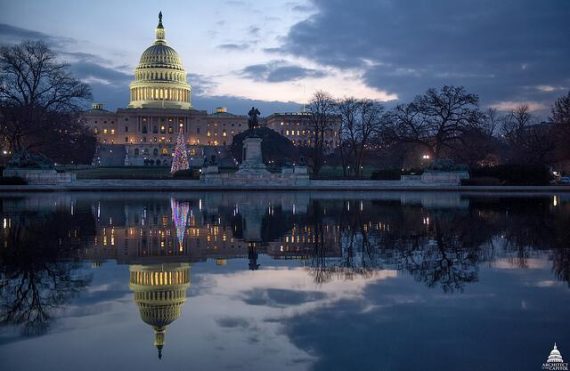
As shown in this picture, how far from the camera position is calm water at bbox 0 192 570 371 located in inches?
243

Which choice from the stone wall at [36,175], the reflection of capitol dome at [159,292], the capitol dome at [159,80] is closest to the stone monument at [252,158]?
the stone wall at [36,175]

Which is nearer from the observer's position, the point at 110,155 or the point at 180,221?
the point at 180,221

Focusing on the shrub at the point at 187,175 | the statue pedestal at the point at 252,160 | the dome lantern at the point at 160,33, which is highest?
the dome lantern at the point at 160,33

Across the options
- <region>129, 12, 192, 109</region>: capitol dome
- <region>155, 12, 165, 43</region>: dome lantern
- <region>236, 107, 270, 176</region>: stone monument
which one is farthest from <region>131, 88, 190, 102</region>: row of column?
<region>236, 107, 270, 176</region>: stone monument

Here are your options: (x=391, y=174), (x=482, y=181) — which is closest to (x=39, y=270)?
(x=482, y=181)

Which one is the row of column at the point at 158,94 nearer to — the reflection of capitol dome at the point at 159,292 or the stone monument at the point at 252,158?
the stone monument at the point at 252,158

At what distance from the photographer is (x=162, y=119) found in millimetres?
136375

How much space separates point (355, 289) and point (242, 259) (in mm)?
3719

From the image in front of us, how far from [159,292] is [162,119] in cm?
13120

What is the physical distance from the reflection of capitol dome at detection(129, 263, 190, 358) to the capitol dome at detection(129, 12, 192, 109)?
13258 cm

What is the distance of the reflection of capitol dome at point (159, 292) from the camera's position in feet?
24.3

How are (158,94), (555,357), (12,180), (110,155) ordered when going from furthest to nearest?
(158,94) < (110,155) < (12,180) < (555,357)

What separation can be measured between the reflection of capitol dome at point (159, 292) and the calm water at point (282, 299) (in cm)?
3

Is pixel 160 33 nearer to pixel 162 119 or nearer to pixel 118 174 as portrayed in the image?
pixel 162 119
